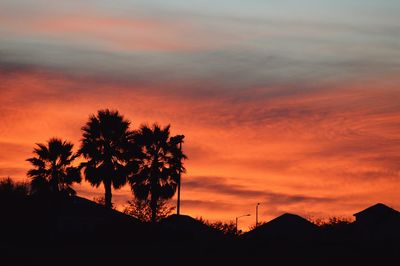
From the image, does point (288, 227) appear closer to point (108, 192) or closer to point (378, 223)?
point (378, 223)

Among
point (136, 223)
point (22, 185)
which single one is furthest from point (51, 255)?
point (22, 185)

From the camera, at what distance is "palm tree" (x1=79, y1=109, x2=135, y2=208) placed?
76500 millimetres

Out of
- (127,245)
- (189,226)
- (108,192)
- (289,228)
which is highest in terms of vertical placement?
(289,228)

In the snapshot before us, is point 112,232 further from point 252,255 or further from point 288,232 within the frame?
point 288,232

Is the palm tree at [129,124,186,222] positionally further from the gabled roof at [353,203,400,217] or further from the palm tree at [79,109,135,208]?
the gabled roof at [353,203,400,217]

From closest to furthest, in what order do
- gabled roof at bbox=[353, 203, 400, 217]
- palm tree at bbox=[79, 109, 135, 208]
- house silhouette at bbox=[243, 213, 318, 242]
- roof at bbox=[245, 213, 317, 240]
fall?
palm tree at bbox=[79, 109, 135, 208]
house silhouette at bbox=[243, 213, 318, 242]
roof at bbox=[245, 213, 317, 240]
gabled roof at bbox=[353, 203, 400, 217]

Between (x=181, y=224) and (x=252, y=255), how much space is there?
30.8 meters

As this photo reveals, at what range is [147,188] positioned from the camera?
77.2 metres

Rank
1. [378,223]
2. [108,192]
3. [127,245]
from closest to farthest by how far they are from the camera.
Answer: [127,245] → [108,192] → [378,223]

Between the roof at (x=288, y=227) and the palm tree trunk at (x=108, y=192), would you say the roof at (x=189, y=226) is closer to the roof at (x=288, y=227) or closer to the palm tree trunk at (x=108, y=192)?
the roof at (x=288, y=227)

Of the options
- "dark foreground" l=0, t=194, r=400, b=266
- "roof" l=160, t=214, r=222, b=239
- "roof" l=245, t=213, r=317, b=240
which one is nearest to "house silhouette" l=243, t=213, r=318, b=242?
"roof" l=245, t=213, r=317, b=240

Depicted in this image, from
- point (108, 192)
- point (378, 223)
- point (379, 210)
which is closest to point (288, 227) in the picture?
point (378, 223)

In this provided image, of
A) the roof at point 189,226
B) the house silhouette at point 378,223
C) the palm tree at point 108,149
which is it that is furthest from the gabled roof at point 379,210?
the palm tree at point 108,149

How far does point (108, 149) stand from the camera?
252 feet
